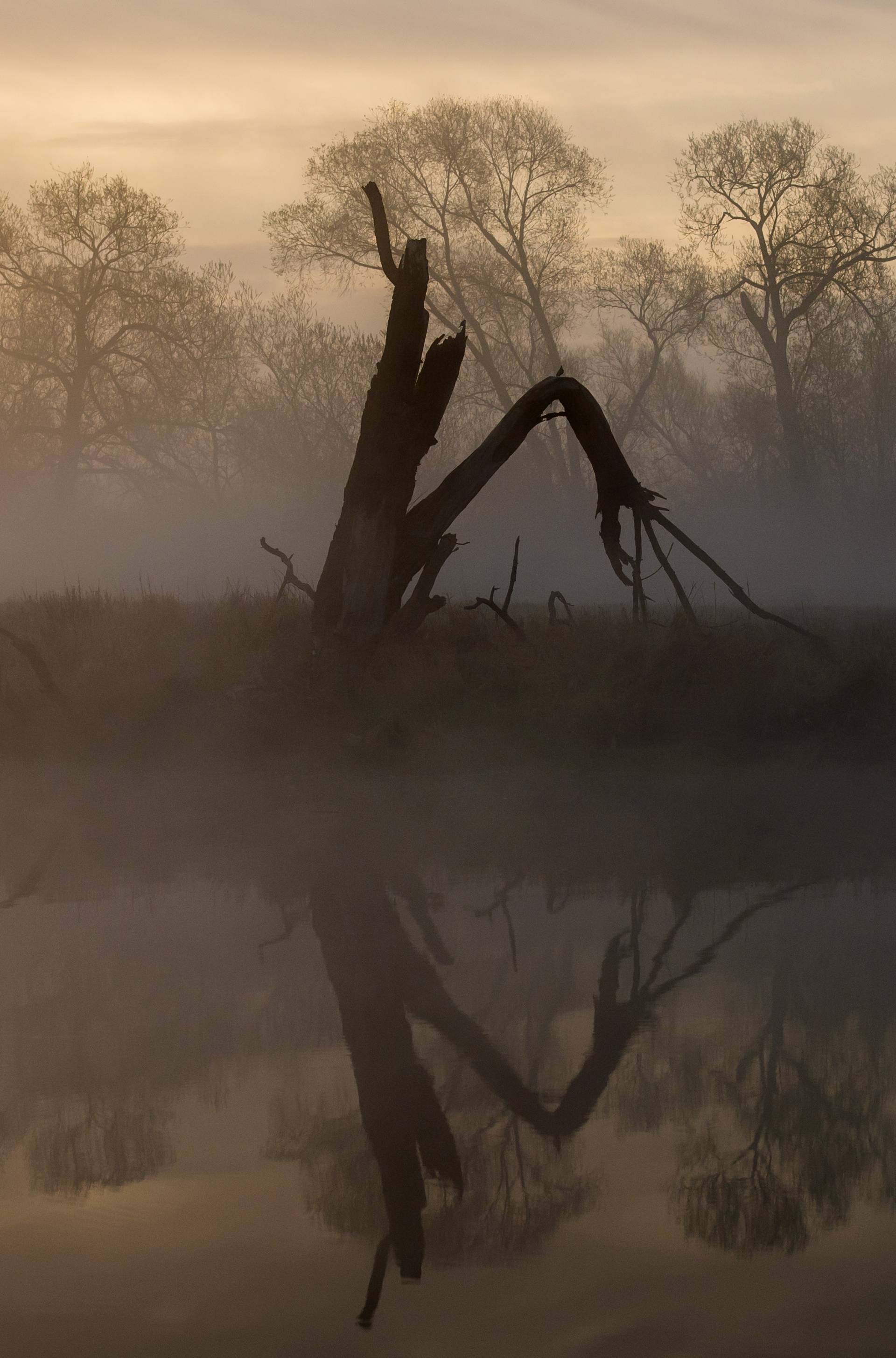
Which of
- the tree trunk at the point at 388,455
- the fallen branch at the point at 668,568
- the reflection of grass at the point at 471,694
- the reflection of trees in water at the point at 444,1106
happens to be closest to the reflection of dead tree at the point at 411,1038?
the reflection of trees in water at the point at 444,1106

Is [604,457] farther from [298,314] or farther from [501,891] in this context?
[298,314]

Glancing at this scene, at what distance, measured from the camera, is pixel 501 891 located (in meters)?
6.72

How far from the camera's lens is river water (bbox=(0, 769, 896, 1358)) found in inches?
122

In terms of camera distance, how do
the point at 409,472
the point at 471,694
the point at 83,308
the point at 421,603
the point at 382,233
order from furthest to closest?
the point at 83,308 < the point at 421,603 < the point at 409,472 < the point at 382,233 < the point at 471,694

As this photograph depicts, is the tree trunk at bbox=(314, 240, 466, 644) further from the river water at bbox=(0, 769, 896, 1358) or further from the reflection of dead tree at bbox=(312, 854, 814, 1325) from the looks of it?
the reflection of dead tree at bbox=(312, 854, 814, 1325)

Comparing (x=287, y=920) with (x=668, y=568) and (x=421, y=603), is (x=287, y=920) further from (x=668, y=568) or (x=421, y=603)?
(x=668, y=568)

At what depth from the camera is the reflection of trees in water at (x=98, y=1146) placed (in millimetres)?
3750

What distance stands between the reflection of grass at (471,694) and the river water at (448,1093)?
2.04 metres

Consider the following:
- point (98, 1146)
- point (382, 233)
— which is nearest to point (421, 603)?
point (382, 233)

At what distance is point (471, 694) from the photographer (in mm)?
10406

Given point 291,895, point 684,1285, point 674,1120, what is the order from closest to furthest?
point 684,1285 < point 674,1120 < point 291,895

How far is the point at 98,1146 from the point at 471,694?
6.71 m

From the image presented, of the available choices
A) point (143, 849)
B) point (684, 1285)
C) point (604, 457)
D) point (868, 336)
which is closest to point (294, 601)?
point (604, 457)

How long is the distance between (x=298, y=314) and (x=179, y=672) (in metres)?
29.0
